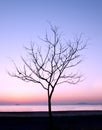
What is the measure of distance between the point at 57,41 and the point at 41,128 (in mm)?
8285

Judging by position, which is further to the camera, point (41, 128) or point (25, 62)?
point (41, 128)

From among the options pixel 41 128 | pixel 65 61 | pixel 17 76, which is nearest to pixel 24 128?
pixel 41 128

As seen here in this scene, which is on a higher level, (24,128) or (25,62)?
(25,62)

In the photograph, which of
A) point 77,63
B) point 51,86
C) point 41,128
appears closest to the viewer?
point 51,86

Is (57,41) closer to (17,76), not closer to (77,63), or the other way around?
(77,63)

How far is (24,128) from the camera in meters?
27.7

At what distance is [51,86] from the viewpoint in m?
23.3

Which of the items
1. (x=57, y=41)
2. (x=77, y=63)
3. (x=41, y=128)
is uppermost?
(x=57, y=41)

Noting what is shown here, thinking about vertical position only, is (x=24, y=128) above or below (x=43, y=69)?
below

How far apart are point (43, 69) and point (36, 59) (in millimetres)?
1074

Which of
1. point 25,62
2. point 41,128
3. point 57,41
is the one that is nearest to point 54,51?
point 57,41

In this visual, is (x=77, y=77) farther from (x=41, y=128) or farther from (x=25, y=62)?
(x=41, y=128)

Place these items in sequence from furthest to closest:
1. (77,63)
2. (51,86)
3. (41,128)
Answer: (41,128), (77,63), (51,86)

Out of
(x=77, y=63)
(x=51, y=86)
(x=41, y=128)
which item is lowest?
(x=41, y=128)
